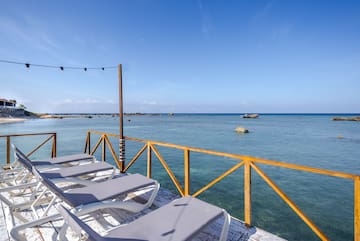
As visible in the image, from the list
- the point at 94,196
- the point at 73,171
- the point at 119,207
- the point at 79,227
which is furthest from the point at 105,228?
the point at 73,171

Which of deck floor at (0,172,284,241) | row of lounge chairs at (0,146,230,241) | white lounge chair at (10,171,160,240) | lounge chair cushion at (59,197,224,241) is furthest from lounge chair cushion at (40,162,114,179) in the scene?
lounge chair cushion at (59,197,224,241)

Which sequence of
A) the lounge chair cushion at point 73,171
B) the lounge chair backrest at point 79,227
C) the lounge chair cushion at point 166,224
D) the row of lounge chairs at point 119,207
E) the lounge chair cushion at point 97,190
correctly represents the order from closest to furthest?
the lounge chair backrest at point 79,227 → the lounge chair cushion at point 166,224 → the row of lounge chairs at point 119,207 → the lounge chair cushion at point 97,190 → the lounge chair cushion at point 73,171

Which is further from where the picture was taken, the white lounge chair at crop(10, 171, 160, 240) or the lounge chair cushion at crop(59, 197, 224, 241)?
the white lounge chair at crop(10, 171, 160, 240)

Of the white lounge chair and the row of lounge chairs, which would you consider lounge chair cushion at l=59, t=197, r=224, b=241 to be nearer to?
the row of lounge chairs

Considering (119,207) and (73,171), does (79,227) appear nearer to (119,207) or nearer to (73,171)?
(119,207)

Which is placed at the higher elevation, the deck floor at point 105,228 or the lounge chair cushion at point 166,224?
the lounge chair cushion at point 166,224

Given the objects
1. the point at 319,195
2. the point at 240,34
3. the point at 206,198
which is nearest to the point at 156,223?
the point at 206,198

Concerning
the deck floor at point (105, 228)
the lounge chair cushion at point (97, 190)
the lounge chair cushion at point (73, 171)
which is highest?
the lounge chair cushion at point (97, 190)

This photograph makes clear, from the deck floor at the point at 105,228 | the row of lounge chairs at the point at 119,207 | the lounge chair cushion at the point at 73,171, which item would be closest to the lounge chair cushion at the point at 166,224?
the row of lounge chairs at the point at 119,207

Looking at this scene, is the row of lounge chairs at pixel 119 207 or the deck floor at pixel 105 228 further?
the deck floor at pixel 105 228

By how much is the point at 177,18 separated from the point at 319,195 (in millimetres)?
9547

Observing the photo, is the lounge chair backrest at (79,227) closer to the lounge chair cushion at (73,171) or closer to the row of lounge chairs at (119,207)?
the row of lounge chairs at (119,207)

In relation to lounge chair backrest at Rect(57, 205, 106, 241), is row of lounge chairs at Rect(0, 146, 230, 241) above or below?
below

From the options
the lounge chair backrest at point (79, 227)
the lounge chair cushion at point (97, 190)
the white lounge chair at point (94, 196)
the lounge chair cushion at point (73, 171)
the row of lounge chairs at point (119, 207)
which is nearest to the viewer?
the lounge chair backrest at point (79, 227)
